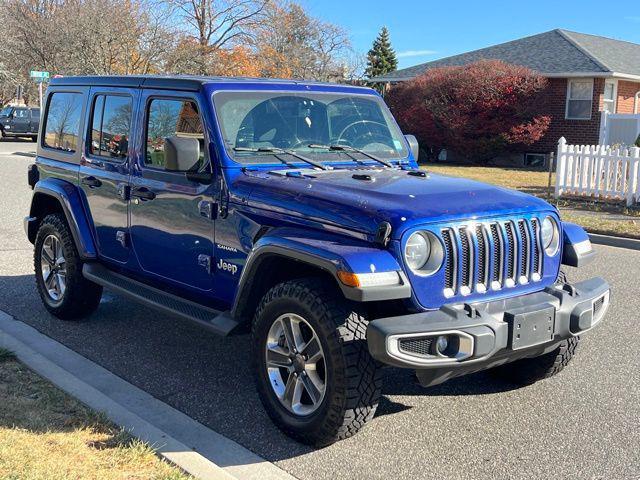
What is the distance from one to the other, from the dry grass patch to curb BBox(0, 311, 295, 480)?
102mm

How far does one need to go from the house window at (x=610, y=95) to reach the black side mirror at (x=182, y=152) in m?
23.6

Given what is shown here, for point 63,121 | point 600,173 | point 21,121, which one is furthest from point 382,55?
point 63,121

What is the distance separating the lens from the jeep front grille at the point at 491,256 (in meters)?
3.87

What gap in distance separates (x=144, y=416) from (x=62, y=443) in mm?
655

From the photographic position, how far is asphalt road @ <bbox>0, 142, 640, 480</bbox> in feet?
12.7

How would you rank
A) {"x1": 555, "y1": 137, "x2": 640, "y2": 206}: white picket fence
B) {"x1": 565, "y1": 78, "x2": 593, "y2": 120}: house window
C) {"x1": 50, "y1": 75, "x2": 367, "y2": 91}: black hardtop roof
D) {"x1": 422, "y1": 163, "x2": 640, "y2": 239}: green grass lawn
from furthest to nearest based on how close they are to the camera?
{"x1": 565, "y1": 78, "x2": 593, "y2": 120}: house window, {"x1": 555, "y1": 137, "x2": 640, "y2": 206}: white picket fence, {"x1": 422, "y1": 163, "x2": 640, "y2": 239}: green grass lawn, {"x1": 50, "y1": 75, "x2": 367, "y2": 91}: black hardtop roof

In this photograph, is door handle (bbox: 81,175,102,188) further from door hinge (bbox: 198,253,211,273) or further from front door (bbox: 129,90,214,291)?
door hinge (bbox: 198,253,211,273)

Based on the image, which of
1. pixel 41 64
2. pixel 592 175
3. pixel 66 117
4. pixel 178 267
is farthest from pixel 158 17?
pixel 178 267

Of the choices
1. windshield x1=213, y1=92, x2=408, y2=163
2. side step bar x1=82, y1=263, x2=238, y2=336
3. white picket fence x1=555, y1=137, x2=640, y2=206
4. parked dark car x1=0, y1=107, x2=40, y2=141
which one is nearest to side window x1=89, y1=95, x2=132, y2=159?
side step bar x1=82, y1=263, x2=238, y2=336

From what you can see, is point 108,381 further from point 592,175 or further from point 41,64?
point 41,64

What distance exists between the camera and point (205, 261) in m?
4.76

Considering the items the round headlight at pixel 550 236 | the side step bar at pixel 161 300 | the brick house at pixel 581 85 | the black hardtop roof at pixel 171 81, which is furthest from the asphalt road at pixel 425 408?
the brick house at pixel 581 85

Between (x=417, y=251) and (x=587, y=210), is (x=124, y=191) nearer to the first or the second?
(x=417, y=251)

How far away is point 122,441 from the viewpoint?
3842mm
